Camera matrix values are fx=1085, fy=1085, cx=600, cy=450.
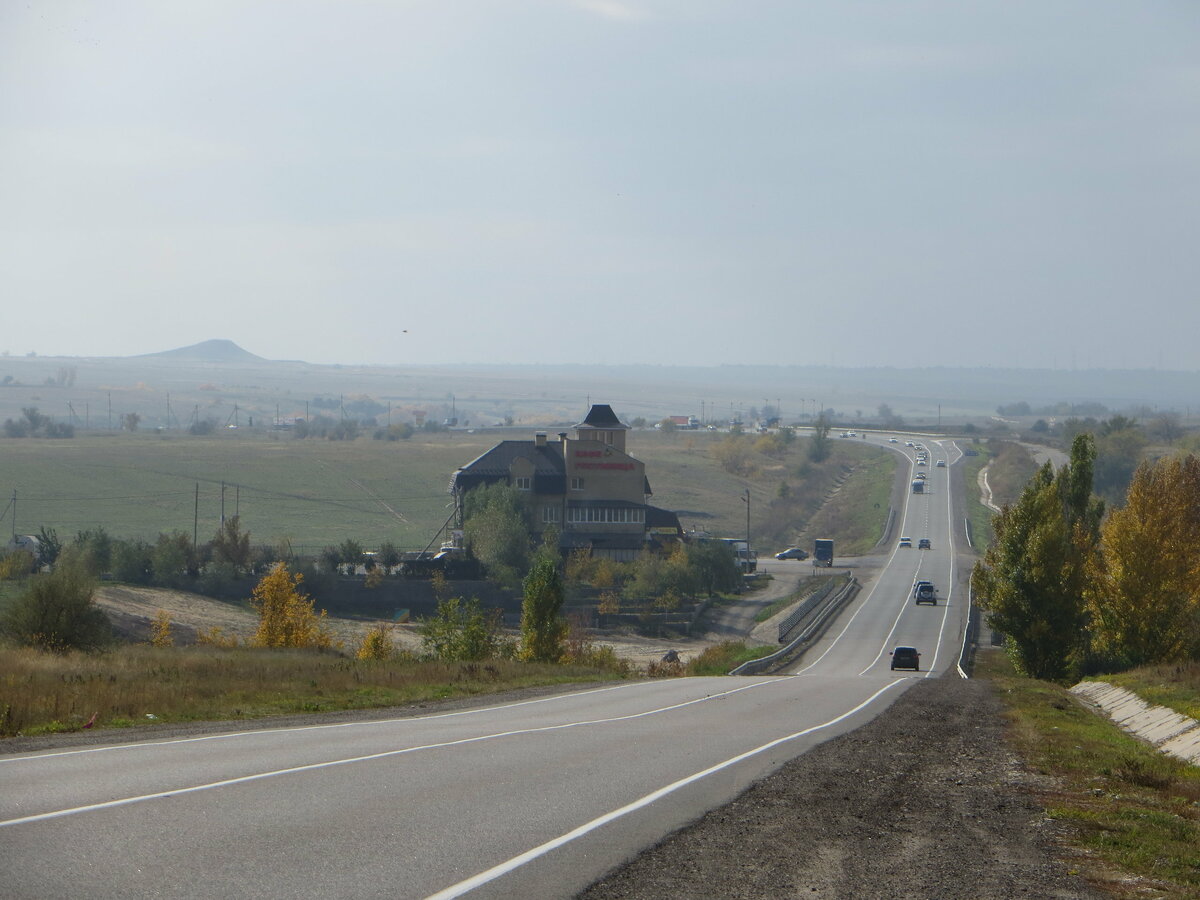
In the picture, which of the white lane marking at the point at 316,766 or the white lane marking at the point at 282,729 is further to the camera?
the white lane marking at the point at 282,729

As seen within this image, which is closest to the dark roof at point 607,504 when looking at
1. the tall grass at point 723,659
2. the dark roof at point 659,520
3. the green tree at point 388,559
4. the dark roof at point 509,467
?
the dark roof at point 509,467

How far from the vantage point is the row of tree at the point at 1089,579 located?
41.2m

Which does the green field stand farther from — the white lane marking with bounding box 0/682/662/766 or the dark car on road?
the white lane marking with bounding box 0/682/662/766

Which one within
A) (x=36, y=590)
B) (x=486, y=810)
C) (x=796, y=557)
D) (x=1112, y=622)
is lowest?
(x=796, y=557)

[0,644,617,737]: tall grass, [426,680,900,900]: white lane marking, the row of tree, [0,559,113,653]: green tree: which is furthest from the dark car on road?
[426,680,900,900]: white lane marking

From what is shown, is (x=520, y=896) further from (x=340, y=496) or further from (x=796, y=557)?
(x=340, y=496)

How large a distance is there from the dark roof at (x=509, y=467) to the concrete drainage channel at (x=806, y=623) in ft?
90.2

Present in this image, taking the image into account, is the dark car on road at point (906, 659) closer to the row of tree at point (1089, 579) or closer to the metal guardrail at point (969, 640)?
the metal guardrail at point (969, 640)

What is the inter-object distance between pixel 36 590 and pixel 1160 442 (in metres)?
170

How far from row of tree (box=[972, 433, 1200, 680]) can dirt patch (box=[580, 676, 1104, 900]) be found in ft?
93.2

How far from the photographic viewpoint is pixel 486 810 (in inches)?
401

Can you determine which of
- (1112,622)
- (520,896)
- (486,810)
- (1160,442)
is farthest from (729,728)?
(1160,442)

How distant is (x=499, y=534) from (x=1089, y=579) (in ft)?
166

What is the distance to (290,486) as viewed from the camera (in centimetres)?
14088
